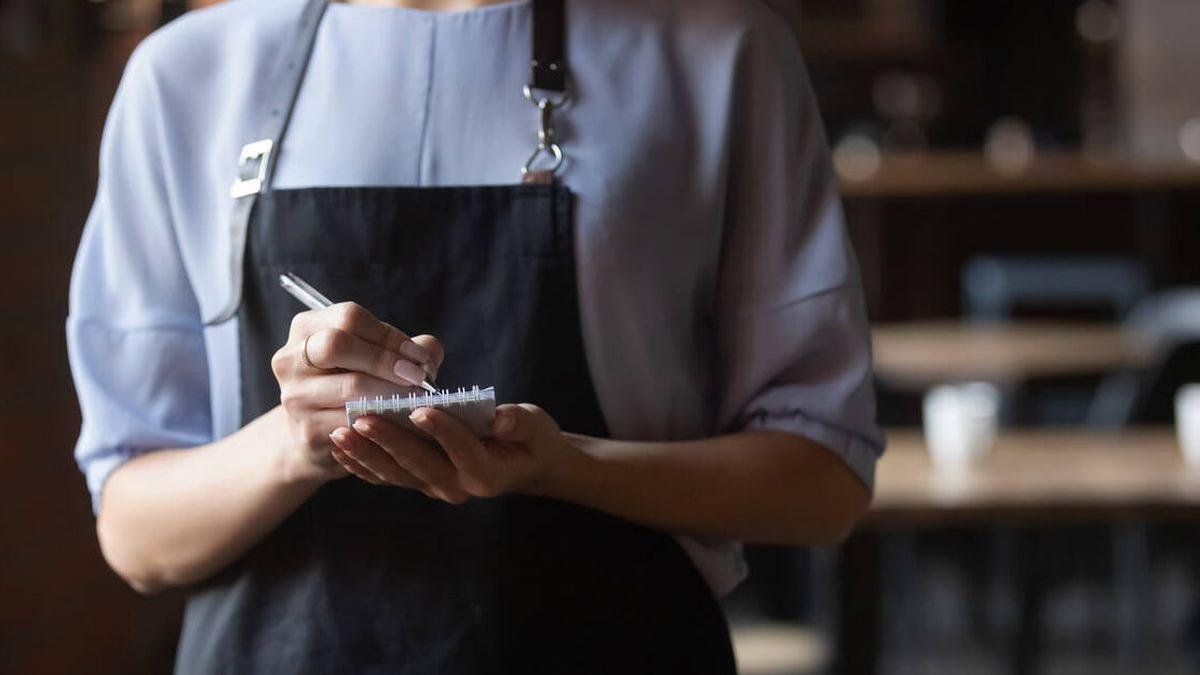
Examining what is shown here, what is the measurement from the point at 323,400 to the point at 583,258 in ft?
0.73

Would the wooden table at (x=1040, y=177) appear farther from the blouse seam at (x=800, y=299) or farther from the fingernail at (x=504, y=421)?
the fingernail at (x=504, y=421)

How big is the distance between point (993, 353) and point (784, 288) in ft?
12.2

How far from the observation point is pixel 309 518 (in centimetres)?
107

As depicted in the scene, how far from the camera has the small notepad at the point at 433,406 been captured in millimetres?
859

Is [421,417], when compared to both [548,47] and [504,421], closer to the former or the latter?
[504,421]

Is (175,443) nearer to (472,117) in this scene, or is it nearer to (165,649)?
(472,117)

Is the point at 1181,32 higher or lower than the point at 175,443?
lower

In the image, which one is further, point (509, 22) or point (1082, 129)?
point (1082, 129)

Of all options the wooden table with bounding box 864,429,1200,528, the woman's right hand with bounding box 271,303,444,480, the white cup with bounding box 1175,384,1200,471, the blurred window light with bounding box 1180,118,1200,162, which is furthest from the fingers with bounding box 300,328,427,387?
the blurred window light with bounding box 1180,118,1200,162

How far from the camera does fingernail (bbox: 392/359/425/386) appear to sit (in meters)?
0.89

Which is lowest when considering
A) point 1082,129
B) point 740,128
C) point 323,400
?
point 1082,129

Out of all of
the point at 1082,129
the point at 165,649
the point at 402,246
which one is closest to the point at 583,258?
the point at 402,246

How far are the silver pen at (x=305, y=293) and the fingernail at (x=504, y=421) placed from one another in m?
0.15

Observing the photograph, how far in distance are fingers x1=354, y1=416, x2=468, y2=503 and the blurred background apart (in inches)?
61.7
